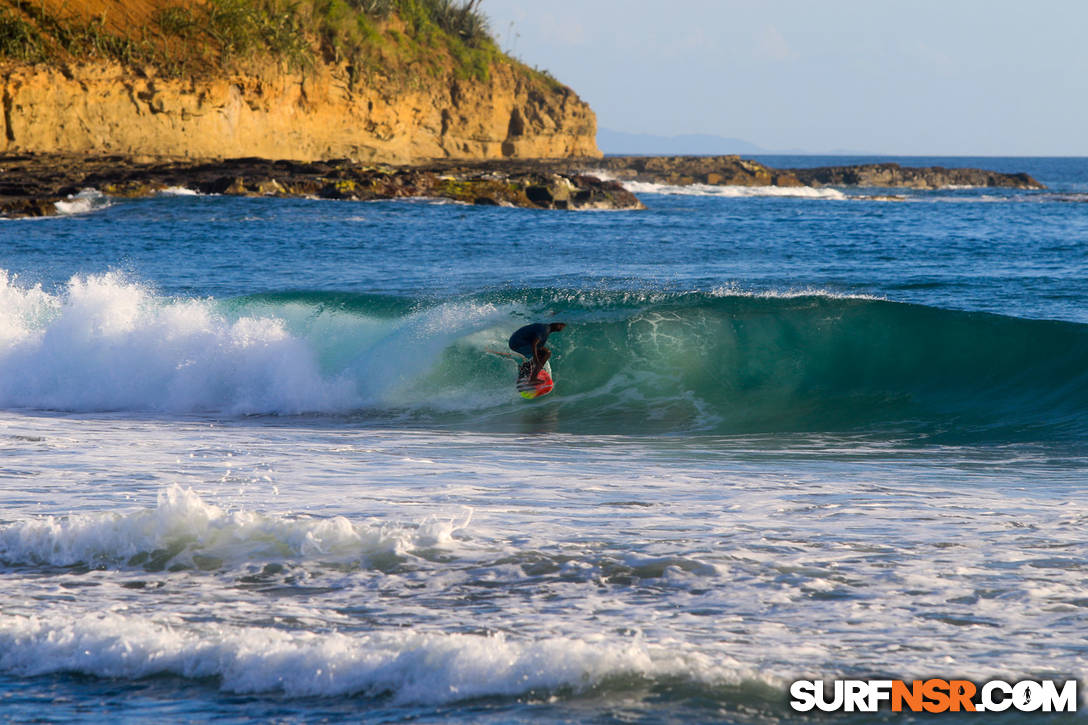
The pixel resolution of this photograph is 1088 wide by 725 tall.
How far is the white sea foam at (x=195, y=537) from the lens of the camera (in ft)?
16.4

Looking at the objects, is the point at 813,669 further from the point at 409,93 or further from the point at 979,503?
the point at 409,93

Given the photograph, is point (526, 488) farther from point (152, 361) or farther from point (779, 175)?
point (779, 175)

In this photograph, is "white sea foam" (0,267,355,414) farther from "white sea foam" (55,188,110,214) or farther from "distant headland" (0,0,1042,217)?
"distant headland" (0,0,1042,217)

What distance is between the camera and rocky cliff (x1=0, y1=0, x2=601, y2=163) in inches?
1409

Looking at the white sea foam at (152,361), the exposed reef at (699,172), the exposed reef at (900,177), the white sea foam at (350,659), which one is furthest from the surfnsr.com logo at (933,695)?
the exposed reef at (900,177)

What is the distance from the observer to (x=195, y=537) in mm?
5191

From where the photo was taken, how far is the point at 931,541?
5297mm

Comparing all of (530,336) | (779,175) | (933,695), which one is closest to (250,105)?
(530,336)

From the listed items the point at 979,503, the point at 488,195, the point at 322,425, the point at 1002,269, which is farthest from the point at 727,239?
the point at 979,503

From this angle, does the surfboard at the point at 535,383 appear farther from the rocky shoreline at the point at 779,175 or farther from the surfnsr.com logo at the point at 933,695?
the rocky shoreline at the point at 779,175

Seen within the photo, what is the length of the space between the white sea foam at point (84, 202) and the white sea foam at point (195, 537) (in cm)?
2461

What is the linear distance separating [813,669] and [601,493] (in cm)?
289

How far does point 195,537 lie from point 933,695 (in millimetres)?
3694

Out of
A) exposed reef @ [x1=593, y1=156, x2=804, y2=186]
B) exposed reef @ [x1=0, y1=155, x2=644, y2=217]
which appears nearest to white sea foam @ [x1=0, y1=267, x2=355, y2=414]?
exposed reef @ [x1=0, y1=155, x2=644, y2=217]
